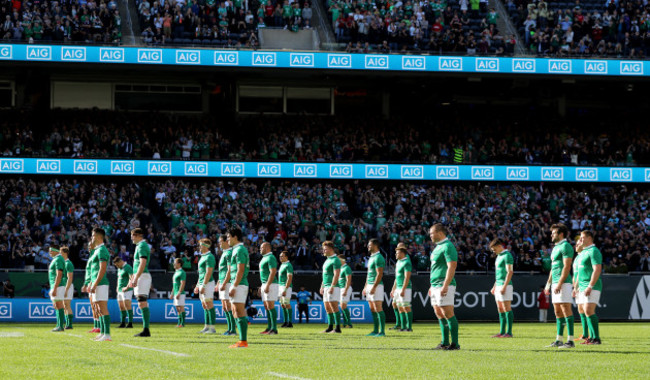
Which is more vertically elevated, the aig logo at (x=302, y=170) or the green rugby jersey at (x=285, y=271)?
the aig logo at (x=302, y=170)

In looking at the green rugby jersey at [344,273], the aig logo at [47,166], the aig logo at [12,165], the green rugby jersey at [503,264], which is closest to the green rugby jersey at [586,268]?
the green rugby jersey at [503,264]

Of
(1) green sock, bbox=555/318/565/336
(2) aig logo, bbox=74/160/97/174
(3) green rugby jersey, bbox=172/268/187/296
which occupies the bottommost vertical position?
(1) green sock, bbox=555/318/565/336

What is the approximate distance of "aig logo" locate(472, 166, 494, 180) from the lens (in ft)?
138

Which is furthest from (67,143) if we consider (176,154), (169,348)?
(169,348)

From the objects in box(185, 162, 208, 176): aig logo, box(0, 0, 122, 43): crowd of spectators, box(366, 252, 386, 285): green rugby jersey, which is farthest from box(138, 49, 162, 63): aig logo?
box(366, 252, 386, 285): green rugby jersey

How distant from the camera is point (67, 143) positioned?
39562 mm

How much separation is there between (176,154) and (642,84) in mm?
22256

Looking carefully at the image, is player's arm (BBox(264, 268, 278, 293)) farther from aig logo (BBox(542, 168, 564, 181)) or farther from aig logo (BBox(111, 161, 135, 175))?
aig logo (BBox(542, 168, 564, 181))

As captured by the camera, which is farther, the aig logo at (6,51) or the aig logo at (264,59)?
the aig logo at (264,59)

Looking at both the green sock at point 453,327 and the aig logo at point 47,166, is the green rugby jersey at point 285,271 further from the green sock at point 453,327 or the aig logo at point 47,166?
the aig logo at point 47,166

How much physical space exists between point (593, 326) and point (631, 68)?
27.6 metres

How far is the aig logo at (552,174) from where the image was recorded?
4216 centimetres

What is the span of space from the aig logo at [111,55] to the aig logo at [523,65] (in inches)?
641

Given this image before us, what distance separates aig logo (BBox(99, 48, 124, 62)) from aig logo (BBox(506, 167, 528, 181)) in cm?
1671
